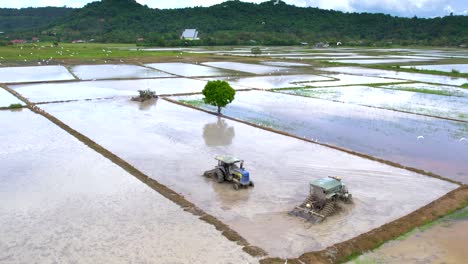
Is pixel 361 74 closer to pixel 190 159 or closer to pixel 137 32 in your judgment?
pixel 190 159

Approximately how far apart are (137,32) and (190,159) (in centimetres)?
12524

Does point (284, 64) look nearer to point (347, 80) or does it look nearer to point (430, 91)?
point (347, 80)

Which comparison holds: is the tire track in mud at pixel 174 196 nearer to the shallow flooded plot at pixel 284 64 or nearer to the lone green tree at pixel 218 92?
the lone green tree at pixel 218 92

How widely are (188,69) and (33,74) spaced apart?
667 inches

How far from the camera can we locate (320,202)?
39.4ft

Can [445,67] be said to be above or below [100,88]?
above

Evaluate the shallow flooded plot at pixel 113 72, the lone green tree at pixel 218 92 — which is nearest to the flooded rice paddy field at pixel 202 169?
the lone green tree at pixel 218 92

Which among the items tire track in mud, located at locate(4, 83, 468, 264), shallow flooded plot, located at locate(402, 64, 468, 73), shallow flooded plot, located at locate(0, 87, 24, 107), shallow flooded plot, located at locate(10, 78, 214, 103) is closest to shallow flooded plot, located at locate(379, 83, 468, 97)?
shallow flooded plot, located at locate(402, 64, 468, 73)

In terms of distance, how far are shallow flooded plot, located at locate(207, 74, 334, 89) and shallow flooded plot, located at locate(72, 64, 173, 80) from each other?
345 inches

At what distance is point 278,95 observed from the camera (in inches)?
1299

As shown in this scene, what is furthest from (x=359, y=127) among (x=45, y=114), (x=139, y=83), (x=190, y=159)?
(x=139, y=83)

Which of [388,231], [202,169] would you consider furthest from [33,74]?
[388,231]

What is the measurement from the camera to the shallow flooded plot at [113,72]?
141 ft

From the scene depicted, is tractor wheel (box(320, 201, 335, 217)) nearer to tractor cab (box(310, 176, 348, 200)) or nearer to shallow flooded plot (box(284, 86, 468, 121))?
tractor cab (box(310, 176, 348, 200))
